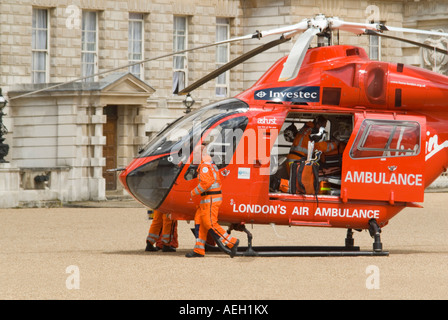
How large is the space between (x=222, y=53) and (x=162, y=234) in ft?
76.5

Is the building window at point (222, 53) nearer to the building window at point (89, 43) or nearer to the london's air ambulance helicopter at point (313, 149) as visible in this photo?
the building window at point (89, 43)

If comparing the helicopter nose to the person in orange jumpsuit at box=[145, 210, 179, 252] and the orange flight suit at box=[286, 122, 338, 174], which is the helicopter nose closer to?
the person in orange jumpsuit at box=[145, 210, 179, 252]

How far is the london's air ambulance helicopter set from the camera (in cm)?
1892

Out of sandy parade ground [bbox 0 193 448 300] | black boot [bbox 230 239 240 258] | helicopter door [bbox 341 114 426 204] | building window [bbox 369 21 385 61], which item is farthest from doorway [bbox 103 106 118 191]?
black boot [bbox 230 239 240 258]

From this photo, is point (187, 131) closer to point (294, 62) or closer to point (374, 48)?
point (294, 62)

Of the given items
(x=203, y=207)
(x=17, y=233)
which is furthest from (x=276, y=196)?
(x=17, y=233)

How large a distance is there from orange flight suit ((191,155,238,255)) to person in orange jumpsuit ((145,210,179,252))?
1024 mm

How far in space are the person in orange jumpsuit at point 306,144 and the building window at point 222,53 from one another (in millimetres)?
22768

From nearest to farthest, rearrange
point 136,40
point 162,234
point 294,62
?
point 294,62 → point 162,234 → point 136,40

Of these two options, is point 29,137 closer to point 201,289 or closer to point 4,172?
point 4,172

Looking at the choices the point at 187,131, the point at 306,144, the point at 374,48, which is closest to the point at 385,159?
the point at 306,144

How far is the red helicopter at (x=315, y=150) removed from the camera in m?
18.9

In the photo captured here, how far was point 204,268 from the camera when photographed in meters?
17.2

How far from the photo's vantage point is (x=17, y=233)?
23922 millimetres
